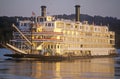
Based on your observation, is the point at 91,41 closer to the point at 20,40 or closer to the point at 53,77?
the point at 20,40

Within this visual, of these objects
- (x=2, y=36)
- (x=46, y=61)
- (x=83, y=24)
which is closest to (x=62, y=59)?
(x=46, y=61)

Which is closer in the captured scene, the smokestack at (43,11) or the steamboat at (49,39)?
the steamboat at (49,39)

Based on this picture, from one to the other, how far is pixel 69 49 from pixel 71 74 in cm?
1342

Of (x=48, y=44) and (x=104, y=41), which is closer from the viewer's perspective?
(x=48, y=44)

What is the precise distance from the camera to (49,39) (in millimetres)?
35312

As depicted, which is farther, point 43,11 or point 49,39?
point 43,11

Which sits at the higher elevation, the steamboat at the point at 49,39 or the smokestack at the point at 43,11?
the smokestack at the point at 43,11

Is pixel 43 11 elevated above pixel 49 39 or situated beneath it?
elevated above

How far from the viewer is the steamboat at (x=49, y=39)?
3516 centimetres

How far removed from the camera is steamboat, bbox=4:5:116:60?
115 ft

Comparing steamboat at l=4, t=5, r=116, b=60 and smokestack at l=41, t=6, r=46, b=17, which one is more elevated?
smokestack at l=41, t=6, r=46, b=17

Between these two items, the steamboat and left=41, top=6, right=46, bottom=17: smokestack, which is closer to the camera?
the steamboat

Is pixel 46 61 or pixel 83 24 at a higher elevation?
pixel 83 24

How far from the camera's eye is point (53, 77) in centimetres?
2248
